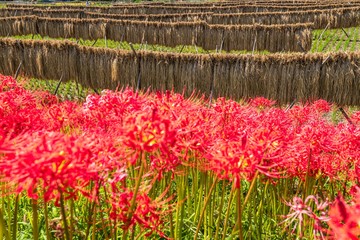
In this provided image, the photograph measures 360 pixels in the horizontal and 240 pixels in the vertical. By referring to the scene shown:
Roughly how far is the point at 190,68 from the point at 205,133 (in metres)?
5.59

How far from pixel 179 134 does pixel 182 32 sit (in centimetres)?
1362

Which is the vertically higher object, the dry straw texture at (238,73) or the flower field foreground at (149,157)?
the flower field foreground at (149,157)

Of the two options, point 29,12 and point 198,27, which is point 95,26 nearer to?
point 198,27

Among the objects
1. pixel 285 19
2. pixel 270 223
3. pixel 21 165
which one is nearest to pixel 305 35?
pixel 285 19

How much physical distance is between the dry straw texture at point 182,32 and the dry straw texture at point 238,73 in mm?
5006

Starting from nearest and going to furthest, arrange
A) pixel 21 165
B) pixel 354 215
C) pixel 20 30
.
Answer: pixel 354 215 < pixel 21 165 < pixel 20 30

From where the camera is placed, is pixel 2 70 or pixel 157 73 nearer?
pixel 157 73

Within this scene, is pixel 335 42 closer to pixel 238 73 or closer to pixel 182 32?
pixel 182 32

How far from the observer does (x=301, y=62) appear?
7.10 m

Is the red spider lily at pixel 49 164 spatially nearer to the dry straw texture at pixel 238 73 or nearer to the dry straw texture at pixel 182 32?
the dry straw texture at pixel 238 73

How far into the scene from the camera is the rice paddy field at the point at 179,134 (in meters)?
1.44

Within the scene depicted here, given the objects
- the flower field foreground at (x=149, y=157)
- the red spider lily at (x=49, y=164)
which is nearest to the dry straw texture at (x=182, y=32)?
the flower field foreground at (x=149, y=157)

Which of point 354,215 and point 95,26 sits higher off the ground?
point 354,215

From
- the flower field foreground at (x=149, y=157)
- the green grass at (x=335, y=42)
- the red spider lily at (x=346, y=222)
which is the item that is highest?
the red spider lily at (x=346, y=222)
